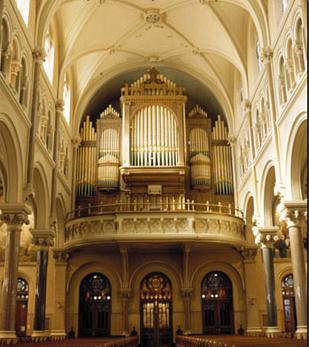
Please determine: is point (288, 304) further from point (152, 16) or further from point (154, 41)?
point (152, 16)

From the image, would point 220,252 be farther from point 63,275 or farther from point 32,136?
point 32,136

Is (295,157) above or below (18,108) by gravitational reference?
below

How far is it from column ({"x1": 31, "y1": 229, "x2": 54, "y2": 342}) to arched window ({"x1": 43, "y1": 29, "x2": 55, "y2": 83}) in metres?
6.61

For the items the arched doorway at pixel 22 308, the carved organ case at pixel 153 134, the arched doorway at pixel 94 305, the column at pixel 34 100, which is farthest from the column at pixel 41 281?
the carved organ case at pixel 153 134

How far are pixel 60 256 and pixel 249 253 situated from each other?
9332 mm

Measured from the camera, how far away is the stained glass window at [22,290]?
26.5 metres

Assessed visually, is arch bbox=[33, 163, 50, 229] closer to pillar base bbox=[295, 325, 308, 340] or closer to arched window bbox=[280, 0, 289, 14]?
pillar base bbox=[295, 325, 308, 340]

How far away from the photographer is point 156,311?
83.8 feet

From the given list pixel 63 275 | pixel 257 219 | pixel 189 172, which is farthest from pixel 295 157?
pixel 63 275

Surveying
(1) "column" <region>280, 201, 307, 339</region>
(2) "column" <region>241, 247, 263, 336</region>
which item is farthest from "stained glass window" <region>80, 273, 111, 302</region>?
(1) "column" <region>280, 201, 307, 339</region>

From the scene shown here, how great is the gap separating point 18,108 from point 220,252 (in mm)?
13734

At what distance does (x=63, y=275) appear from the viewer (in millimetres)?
25562

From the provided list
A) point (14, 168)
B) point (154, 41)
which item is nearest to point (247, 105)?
point (154, 41)

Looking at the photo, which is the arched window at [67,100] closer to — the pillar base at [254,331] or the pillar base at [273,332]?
the pillar base at [254,331]
